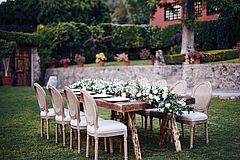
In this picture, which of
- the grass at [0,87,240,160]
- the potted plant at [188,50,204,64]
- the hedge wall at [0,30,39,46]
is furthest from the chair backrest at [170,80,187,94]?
the hedge wall at [0,30,39,46]

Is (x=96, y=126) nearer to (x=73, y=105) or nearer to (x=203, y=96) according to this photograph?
(x=73, y=105)

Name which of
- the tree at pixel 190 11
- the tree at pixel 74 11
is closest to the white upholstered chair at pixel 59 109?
the tree at pixel 190 11

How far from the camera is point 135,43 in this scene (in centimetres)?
1897

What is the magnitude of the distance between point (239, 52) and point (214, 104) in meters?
4.66

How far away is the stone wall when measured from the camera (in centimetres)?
1144

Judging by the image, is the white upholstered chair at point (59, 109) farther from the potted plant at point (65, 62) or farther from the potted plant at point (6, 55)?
the potted plant at point (65, 62)

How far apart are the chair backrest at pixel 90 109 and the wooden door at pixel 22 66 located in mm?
13827

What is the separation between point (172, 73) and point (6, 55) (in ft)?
25.1

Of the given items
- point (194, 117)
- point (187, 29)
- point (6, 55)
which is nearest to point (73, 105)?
point (194, 117)

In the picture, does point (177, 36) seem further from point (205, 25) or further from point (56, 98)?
point (56, 98)

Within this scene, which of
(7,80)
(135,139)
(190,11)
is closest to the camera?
(135,139)

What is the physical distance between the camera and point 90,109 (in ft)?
14.3

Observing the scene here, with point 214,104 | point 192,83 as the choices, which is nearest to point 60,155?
point 214,104

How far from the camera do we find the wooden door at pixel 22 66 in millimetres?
17388
